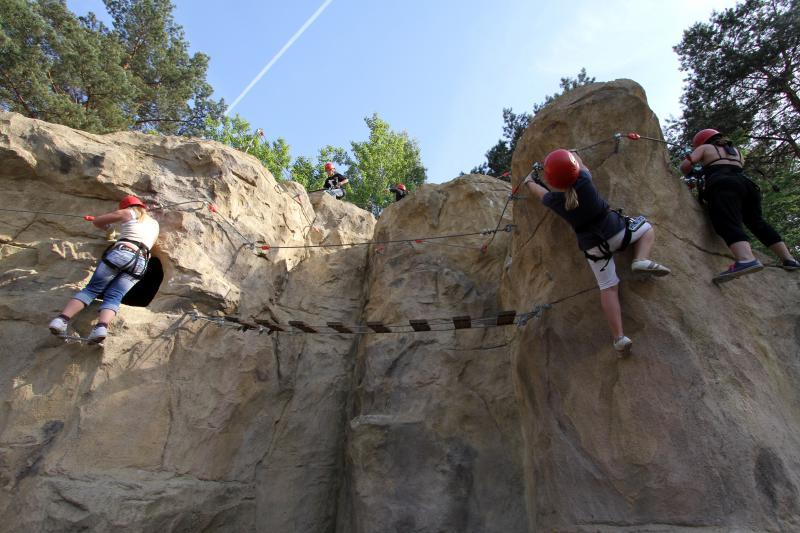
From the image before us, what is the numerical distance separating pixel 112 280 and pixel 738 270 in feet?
19.5

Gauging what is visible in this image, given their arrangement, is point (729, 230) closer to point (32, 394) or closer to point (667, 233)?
point (667, 233)

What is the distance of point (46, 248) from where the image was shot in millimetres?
6105

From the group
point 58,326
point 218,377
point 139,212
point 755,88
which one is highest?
point 755,88

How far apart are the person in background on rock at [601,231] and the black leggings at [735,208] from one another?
854 mm

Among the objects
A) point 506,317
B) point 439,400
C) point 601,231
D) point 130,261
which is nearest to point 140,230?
point 130,261

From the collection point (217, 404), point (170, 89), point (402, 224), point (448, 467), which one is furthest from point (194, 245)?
point (170, 89)

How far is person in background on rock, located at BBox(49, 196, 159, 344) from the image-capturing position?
17.7 ft

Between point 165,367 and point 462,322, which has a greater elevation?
point 462,322

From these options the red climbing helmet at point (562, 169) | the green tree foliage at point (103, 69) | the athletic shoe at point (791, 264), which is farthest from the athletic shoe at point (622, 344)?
the green tree foliage at point (103, 69)

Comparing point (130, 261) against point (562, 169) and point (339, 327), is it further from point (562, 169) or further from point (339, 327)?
point (562, 169)

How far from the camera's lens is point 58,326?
5.19 m

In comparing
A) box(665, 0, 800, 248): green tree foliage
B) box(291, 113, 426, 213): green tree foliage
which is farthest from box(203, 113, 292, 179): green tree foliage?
box(665, 0, 800, 248): green tree foliage

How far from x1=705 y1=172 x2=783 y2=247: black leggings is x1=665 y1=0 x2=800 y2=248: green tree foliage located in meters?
6.51

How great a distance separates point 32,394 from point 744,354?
6.40 meters
